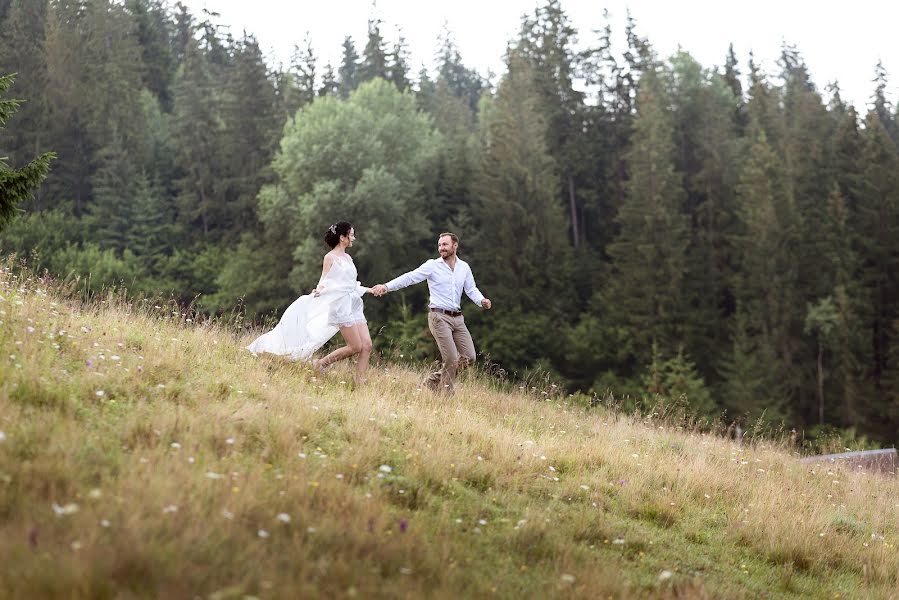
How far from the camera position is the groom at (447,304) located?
1084 cm

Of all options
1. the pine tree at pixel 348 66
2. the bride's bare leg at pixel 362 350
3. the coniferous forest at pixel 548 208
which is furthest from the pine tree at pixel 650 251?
the pine tree at pixel 348 66

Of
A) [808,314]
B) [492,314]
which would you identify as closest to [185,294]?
→ [492,314]

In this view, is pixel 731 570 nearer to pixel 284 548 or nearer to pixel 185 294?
pixel 284 548

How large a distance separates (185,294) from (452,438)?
145 feet

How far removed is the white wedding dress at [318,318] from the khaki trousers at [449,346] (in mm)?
995

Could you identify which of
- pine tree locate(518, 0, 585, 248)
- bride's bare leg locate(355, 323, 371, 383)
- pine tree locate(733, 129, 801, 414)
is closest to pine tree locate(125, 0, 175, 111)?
pine tree locate(518, 0, 585, 248)

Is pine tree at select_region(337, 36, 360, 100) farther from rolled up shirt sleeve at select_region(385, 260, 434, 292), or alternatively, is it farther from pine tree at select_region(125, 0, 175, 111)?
rolled up shirt sleeve at select_region(385, 260, 434, 292)

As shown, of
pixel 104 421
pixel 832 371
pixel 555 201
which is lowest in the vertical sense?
pixel 832 371

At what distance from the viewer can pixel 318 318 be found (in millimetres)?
10508

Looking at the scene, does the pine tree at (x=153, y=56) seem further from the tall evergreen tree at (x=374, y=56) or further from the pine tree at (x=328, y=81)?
the tall evergreen tree at (x=374, y=56)

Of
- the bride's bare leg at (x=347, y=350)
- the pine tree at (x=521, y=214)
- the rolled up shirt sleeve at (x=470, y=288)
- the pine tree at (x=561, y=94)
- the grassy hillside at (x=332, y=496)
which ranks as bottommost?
the grassy hillside at (x=332, y=496)

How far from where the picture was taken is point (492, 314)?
44406 mm

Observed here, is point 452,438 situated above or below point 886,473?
above

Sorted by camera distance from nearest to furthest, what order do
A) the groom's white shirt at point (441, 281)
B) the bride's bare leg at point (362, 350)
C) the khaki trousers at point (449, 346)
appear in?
1. the bride's bare leg at point (362, 350)
2. the khaki trousers at point (449, 346)
3. the groom's white shirt at point (441, 281)
